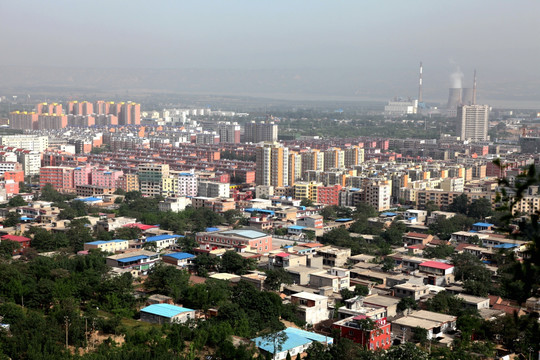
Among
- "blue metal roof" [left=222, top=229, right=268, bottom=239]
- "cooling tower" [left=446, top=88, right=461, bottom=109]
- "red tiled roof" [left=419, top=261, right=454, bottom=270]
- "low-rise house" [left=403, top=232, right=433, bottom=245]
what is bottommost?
"low-rise house" [left=403, top=232, right=433, bottom=245]

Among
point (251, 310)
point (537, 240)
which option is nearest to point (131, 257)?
point (251, 310)

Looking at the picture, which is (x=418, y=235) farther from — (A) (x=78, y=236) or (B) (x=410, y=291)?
(A) (x=78, y=236)

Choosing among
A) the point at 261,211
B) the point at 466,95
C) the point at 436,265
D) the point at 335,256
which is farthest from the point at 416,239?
the point at 466,95

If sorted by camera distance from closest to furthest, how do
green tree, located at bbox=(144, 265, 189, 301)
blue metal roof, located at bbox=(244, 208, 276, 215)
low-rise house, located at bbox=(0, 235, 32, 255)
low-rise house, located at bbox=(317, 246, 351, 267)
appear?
1. green tree, located at bbox=(144, 265, 189, 301)
2. low-rise house, located at bbox=(317, 246, 351, 267)
3. low-rise house, located at bbox=(0, 235, 32, 255)
4. blue metal roof, located at bbox=(244, 208, 276, 215)

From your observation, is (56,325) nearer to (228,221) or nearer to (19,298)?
(19,298)

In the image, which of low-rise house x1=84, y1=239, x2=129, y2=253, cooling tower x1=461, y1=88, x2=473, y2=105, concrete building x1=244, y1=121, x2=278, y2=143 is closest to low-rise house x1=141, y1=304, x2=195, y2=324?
low-rise house x1=84, y1=239, x2=129, y2=253

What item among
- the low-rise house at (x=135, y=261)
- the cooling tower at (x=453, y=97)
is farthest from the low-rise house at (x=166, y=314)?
the cooling tower at (x=453, y=97)

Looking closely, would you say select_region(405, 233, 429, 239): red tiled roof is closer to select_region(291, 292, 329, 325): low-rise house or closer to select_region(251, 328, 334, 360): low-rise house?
select_region(291, 292, 329, 325): low-rise house
